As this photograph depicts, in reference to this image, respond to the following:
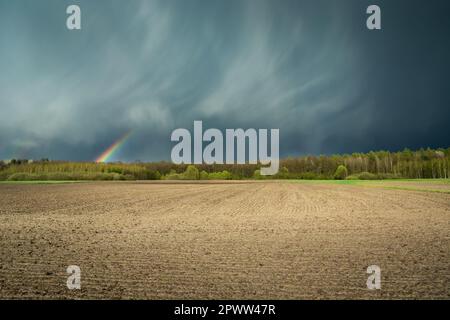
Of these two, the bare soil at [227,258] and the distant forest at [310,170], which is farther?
the distant forest at [310,170]

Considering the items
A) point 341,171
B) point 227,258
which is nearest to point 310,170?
point 341,171

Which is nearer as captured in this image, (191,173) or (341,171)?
(191,173)

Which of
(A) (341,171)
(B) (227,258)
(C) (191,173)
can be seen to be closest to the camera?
(B) (227,258)

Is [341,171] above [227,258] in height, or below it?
above

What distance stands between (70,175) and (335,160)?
115702 mm

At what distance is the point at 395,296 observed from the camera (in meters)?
8.24

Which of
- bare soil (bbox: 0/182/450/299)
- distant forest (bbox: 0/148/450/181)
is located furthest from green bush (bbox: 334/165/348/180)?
bare soil (bbox: 0/182/450/299)

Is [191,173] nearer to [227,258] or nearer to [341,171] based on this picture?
[341,171]

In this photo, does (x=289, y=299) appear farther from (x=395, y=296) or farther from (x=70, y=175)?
(x=70, y=175)

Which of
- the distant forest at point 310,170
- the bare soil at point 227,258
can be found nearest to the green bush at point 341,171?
the distant forest at point 310,170

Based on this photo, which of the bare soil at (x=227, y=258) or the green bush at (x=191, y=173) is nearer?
the bare soil at (x=227, y=258)

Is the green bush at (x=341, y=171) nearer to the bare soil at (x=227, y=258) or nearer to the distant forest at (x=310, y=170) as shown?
the distant forest at (x=310, y=170)

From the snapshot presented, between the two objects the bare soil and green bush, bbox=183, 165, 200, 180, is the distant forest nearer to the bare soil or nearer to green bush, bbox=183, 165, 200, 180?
green bush, bbox=183, 165, 200, 180

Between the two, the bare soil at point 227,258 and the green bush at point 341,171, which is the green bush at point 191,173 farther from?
the bare soil at point 227,258
